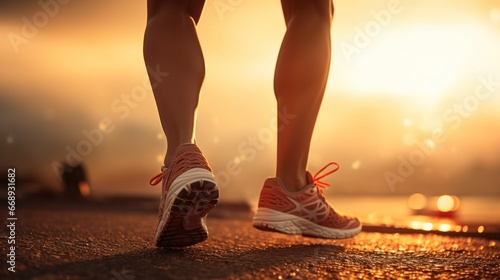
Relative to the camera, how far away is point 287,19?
2404 millimetres

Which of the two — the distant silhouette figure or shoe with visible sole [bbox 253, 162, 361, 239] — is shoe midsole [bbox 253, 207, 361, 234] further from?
the distant silhouette figure

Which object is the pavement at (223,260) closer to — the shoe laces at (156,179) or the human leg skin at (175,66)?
the shoe laces at (156,179)

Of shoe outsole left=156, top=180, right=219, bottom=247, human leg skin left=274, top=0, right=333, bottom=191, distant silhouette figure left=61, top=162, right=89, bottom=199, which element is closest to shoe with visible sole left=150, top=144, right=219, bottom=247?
shoe outsole left=156, top=180, right=219, bottom=247

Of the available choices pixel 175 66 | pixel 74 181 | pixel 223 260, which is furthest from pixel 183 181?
pixel 74 181

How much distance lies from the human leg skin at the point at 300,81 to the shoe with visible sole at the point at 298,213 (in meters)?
0.05

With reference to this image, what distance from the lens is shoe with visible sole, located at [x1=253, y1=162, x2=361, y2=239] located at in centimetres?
222

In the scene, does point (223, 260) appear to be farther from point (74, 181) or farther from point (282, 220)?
point (74, 181)

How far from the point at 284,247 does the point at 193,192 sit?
Answer: 0.64 metres

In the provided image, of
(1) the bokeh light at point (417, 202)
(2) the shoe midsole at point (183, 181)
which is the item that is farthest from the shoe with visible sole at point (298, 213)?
(1) the bokeh light at point (417, 202)

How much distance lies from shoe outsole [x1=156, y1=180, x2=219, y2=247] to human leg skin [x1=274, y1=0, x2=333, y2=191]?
0.54m

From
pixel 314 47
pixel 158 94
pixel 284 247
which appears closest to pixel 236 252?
pixel 284 247

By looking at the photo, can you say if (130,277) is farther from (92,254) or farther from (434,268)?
(434,268)

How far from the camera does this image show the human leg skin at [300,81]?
2.27m

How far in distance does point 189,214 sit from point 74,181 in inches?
319
